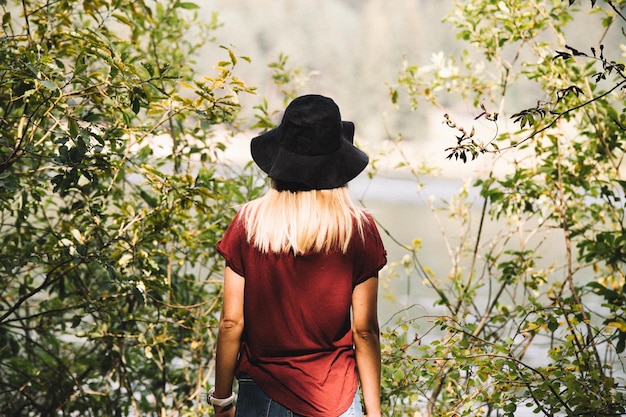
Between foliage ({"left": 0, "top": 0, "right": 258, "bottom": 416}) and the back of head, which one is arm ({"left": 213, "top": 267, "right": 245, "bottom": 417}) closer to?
the back of head

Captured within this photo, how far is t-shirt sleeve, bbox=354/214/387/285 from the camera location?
6.28 ft

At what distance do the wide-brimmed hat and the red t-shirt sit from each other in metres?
0.16

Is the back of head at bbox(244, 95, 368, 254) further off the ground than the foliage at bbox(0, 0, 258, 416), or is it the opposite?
the foliage at bbox(0, 0, 258, 416)

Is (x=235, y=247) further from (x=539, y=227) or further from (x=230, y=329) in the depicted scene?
(x=539, y=227)

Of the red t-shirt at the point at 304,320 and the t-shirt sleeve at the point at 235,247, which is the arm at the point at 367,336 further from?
the t-shirt sleeve at the point at 235,247

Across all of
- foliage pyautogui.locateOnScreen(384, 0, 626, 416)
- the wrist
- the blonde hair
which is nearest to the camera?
the blonde hair

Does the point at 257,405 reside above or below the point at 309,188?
below

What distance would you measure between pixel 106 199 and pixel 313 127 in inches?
70.4

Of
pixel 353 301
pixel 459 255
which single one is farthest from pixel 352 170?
pixel 459 255

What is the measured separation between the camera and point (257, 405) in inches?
75.0

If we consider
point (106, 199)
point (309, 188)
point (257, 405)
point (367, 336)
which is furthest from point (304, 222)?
point (106, 199)

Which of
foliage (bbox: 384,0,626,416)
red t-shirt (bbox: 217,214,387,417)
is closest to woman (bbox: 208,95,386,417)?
red t-shirt (bbox: 217,214,387,417)

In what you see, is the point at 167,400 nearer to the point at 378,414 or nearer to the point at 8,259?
the point at 8,259

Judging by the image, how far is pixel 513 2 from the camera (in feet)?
11.5
